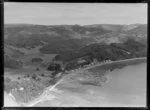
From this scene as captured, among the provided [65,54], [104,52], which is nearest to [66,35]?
[65,54]

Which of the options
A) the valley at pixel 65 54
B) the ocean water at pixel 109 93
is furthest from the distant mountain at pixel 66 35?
the ocean water at pixel 109 93

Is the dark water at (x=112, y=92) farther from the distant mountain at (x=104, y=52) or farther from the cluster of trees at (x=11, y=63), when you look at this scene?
the cluster of trees at (x=11, y=63)

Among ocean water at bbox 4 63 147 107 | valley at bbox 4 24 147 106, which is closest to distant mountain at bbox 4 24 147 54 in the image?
valley at bbox 4 24 147 106

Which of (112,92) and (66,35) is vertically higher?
(66,35)

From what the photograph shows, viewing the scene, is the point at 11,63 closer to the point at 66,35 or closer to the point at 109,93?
the point at 66,35

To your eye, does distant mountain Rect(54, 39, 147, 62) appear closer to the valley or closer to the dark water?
the valley

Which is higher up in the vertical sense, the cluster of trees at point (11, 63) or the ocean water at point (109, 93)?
the cluster of trees at point (11, 63)
